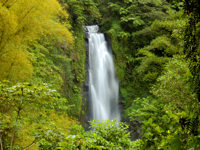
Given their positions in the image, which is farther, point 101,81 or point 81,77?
point 101,81

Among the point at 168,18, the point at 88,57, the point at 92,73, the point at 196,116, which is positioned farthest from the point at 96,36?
the point at 196,116

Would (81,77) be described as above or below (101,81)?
above

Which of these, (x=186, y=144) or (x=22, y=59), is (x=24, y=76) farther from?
(x=186, y=144)

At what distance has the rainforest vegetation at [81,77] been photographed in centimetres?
164

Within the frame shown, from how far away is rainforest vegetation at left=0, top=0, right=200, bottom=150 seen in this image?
164cm

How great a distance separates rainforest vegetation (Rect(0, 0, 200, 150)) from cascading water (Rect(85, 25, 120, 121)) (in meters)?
0.80

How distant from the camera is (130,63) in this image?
1630 cm

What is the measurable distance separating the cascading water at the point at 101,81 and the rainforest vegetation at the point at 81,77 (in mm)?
797

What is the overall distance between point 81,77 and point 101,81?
2728 mm

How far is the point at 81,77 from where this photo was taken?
1175 centimetres

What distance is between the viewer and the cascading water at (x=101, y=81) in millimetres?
13023

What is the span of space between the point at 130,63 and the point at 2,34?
13.3 metres

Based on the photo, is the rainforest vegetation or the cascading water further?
the cascading water

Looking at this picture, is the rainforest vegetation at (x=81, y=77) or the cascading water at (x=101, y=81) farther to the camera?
the cascading water at (x=101, y=81)
